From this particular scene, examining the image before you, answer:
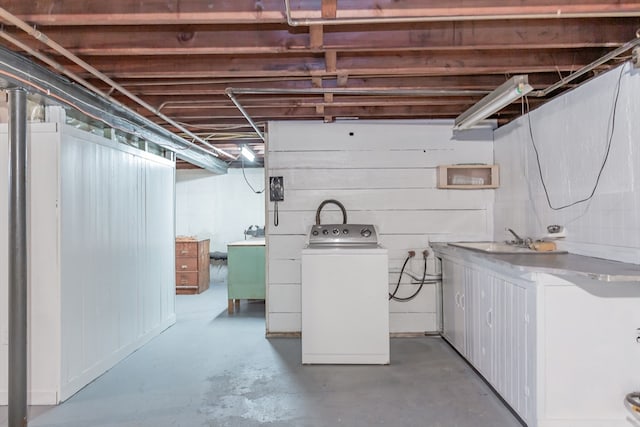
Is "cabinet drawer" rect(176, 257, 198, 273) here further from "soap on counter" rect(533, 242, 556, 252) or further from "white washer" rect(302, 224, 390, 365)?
"soap on counter" rect(533, 242, 556, 252)

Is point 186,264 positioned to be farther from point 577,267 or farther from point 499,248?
point 577,267

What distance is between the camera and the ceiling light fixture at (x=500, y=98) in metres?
2.27

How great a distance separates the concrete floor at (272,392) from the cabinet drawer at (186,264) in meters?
2.41

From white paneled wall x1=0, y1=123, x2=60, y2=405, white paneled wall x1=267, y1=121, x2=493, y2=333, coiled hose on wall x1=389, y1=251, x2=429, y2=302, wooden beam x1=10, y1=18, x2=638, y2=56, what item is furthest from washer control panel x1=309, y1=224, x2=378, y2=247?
white paneled wall x1=0, y1=123, x2=60, y2=405

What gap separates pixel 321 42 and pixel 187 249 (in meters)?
4.62

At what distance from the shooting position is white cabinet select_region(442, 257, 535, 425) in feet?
7.02

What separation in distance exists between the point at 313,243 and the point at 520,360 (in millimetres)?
1921

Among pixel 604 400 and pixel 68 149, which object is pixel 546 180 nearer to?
pixel 604 400

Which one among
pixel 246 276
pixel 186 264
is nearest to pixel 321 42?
pixel 246 276

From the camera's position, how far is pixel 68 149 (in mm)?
2627

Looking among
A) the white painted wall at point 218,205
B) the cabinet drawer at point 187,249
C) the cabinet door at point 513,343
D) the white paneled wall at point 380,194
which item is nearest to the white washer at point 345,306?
the white paneled wall at point 380,194

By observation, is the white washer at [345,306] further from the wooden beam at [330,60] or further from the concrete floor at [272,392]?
the wooden beam at [330,60]

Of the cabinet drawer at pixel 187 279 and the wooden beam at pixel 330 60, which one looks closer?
the wooden beam at pixel 330 60

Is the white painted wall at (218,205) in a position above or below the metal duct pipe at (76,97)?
below
